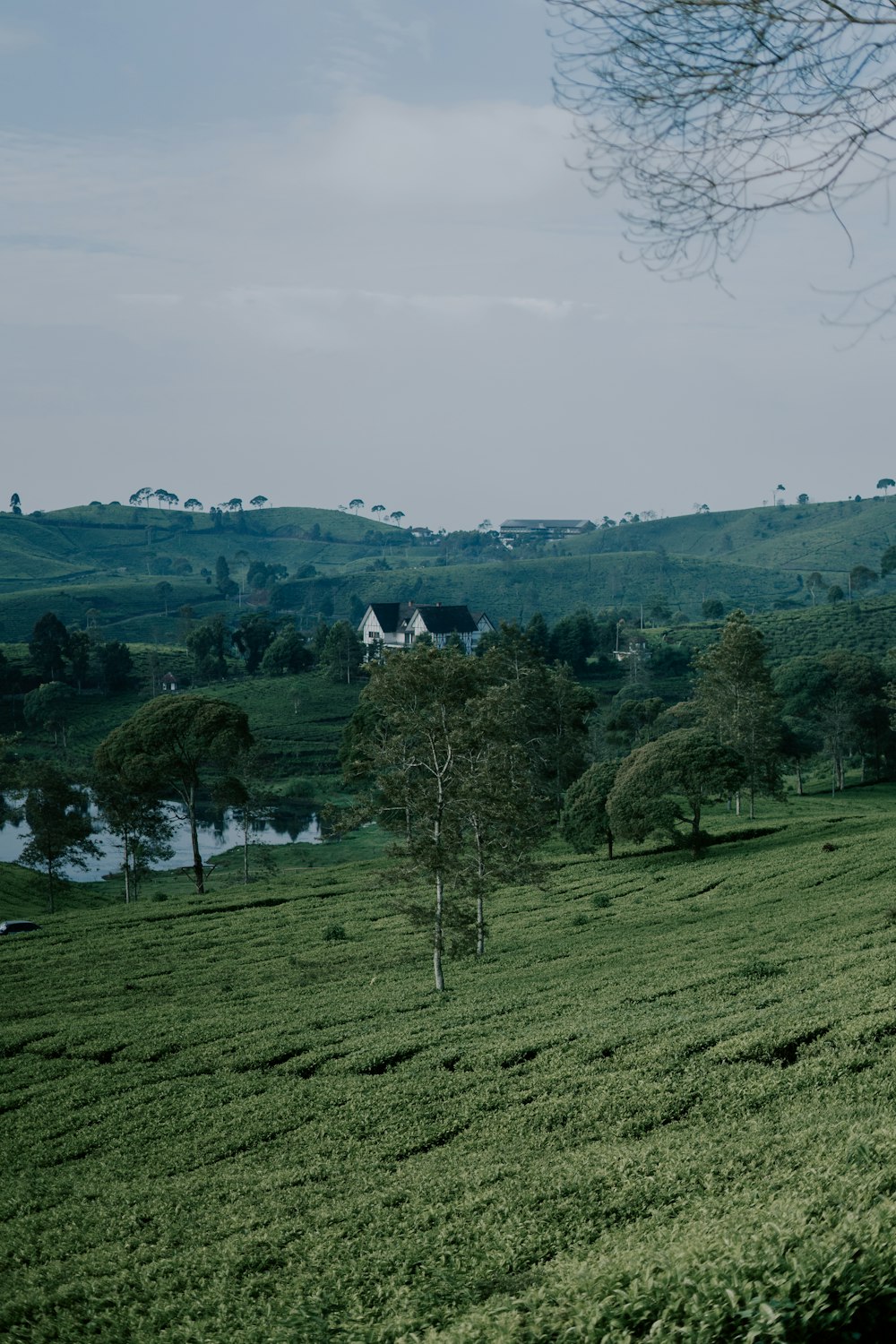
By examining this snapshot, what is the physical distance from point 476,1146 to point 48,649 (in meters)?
135

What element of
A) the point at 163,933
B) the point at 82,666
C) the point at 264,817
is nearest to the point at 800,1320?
the point at 163,933

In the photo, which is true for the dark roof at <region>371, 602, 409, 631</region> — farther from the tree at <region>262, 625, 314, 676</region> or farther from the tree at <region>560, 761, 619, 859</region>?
the tree at <region>560, 761, 619, 859</region>

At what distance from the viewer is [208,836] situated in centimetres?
9406

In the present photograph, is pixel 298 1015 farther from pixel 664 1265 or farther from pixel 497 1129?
pixel 664 1265

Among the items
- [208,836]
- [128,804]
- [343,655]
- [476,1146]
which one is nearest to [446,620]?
[343,655]

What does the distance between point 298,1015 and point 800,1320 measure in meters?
19.3

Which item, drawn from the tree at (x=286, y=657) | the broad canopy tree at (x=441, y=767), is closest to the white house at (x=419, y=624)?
the tree at (x=286, y=657)

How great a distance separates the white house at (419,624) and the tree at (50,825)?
106974mm

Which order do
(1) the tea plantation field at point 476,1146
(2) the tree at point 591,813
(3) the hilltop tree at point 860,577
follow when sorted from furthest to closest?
(3) the hilltop tree at point 860,577
(2) the tree at point 591,813
(1) the tea plantation field at point 476,1146

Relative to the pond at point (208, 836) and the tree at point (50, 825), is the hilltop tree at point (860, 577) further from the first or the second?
the tree at point (50, 825)

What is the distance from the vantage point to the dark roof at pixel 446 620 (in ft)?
565

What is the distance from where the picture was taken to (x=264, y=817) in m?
96.8

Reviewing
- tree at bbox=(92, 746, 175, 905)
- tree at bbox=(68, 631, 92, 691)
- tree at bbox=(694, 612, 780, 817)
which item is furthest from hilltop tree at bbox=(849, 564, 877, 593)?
tree at bbox=(92, 746, 175, 905)

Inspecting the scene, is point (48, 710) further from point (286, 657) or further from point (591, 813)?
point (591, 813)
